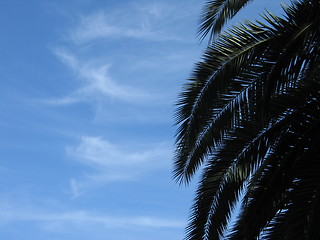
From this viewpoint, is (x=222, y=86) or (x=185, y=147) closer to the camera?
(x=222, y=86)

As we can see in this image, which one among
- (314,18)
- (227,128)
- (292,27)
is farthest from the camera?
(227,128)

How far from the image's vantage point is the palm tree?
7.72 metres

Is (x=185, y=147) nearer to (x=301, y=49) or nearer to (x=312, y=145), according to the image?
(x=312, y=145)

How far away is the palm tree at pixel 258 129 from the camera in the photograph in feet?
25.3

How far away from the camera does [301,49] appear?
7.17 meters

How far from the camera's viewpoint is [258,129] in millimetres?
9078

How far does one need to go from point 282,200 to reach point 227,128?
157cm

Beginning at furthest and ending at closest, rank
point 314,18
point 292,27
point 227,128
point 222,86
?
point 227,128 → point 222,86 → point 292,27 → point 314,18

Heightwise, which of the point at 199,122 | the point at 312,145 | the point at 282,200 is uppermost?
the point at 199,122

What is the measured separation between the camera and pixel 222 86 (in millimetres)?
8281

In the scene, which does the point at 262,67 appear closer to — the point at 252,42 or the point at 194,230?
the point at 252,42

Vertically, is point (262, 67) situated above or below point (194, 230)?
above

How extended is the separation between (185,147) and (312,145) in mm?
2094

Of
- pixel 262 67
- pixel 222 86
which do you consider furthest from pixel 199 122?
pixel 262 67
